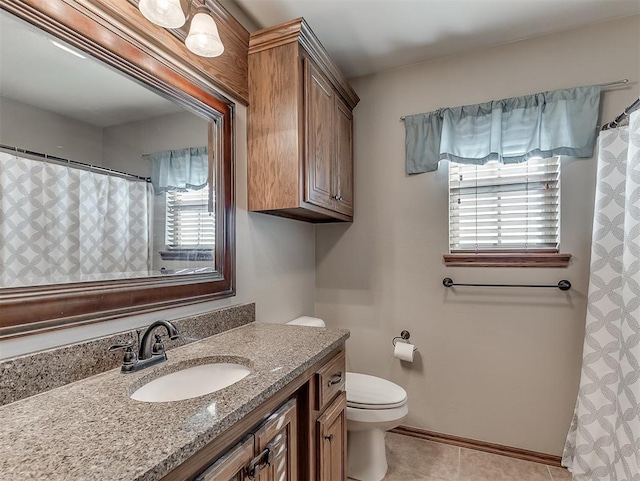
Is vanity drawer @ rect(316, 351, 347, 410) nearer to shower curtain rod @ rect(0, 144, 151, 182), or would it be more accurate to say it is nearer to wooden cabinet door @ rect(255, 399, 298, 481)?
wooden cabinet door @ rect(255, 399, 298, 481)

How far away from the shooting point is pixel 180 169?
4.51 ft

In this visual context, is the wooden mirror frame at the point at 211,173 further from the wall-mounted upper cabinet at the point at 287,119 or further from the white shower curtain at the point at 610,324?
the white shower curtain at the point at 610,324

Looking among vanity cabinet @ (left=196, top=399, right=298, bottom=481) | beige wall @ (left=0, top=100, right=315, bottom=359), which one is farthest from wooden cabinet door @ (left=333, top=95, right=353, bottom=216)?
vanity cabinet @ (left=196, top=399, right=298, bottom=481)

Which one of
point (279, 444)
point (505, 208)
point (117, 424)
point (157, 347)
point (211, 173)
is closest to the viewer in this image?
point (117, 424)

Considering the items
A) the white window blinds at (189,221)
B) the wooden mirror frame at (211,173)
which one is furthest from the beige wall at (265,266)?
the white window blinds at (189,221)

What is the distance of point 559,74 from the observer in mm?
1944

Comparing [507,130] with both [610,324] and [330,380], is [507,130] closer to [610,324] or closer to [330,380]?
[610,324]

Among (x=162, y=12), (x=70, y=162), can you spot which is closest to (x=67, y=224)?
(x=70, y=162)

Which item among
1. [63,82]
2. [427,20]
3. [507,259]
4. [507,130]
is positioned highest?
[427,20]

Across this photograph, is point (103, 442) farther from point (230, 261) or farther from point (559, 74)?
point (559, 74)

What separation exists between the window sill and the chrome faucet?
67.0 inches

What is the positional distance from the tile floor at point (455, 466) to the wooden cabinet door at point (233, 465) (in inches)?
52.5

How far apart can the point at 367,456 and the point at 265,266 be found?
3.91 ft

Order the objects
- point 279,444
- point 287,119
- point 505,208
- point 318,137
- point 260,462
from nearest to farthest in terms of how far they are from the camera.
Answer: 1. point 260,462
2. point 279,444
3. point 287,119
4. point 318,137
5. point 505,208
